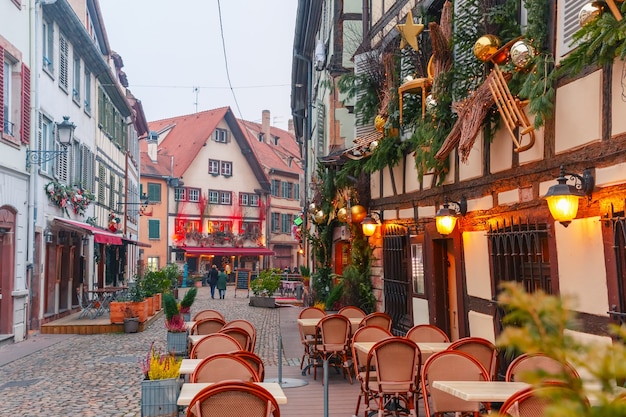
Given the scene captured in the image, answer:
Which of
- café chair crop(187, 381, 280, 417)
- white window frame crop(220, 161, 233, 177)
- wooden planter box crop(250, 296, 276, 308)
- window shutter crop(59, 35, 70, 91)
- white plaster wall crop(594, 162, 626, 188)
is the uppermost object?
white window frame crop(220, 161, 233, 177)

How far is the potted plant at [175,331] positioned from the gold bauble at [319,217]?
6.58 m

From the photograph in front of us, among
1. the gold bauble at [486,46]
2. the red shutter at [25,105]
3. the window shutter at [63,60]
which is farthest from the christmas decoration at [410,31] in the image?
the window shutter at [63,60]

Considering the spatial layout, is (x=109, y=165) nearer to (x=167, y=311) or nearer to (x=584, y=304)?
(x=167, y=311)

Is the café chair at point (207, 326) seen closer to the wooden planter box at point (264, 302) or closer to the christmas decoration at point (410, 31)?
the christmas decoration at point (410, 31)

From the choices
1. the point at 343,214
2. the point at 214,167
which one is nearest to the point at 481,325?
the point at 343,214

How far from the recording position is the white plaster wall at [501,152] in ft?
22.7

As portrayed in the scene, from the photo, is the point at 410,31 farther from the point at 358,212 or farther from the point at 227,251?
the point at 227,251

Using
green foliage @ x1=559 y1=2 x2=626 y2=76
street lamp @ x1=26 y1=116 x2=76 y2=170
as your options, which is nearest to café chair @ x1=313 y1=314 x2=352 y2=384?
green foliage @ x1=559 y1=2 x2=626 y2=76

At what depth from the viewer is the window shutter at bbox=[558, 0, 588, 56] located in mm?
5629

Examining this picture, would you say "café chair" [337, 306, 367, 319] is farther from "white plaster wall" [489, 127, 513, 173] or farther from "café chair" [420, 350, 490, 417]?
"café chair" [420, 350, 490, 417]

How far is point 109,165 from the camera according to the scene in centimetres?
2500

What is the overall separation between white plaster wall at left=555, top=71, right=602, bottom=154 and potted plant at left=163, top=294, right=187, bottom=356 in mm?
6300

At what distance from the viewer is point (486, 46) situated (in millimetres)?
6770

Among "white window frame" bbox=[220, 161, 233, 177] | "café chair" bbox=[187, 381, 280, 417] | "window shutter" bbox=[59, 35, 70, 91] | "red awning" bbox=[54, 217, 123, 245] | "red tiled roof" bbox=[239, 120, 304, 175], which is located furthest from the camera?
"red tiled roof" bbox=[239, 120, 304, 175]
